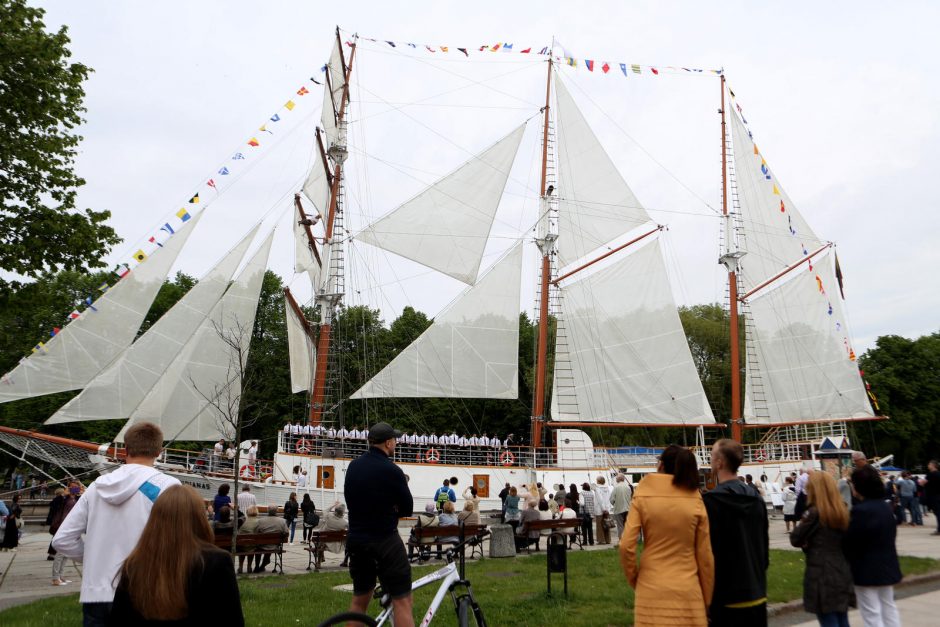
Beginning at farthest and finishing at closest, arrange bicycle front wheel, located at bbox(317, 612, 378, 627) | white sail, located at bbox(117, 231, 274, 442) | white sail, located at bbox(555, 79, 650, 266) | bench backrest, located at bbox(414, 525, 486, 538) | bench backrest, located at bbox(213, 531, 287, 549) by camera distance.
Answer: white sail, located at bbox(555, 79, 650, 266)
white sail, located at bbox(117, 231, 274, 442)
bench backrest, located at bbox(414, 525, 486, 538)
bench backrest, located at bbox(213, 531, 287, 549)
bicycle front wheel, located at bbox(317, 612, 378, 627)

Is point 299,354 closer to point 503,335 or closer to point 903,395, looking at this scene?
point 503,335

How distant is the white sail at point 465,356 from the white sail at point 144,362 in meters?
7.22

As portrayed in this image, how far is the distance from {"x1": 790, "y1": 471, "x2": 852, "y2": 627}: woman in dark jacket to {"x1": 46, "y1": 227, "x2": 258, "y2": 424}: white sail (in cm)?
1971

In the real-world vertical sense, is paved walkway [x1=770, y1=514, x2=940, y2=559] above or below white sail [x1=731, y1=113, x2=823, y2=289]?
below

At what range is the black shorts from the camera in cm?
449

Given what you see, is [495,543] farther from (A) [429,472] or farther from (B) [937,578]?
(A) [429,472]

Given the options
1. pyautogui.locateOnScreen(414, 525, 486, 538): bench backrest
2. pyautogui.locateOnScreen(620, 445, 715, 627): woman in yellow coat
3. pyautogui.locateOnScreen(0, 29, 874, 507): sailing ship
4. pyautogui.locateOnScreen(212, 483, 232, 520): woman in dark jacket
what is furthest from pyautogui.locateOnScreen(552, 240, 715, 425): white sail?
pyautogui.locateOnScreen(620, 445, 715, 627): woman in yellow coat

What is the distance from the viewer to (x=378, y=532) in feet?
14.8

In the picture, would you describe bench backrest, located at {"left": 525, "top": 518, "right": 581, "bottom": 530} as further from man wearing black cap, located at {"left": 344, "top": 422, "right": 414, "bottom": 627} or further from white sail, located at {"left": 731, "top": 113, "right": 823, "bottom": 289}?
white sail, located at {"left": 731, "top": 113, "right": 823, "bottom": 289}

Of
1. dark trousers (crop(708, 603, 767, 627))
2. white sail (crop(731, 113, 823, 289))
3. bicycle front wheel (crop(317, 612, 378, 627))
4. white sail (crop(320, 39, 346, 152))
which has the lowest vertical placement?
bicycle front wheel (crop(317, 612, 378, 627))

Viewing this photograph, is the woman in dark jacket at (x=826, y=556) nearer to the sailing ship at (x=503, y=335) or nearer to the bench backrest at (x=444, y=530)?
the bench backrest at (x=444, y=530)

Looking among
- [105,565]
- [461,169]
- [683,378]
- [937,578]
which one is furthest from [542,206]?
[105,565]

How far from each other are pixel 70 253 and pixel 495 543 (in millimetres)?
10213

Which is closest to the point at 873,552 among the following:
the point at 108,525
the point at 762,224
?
the point at 108,525
